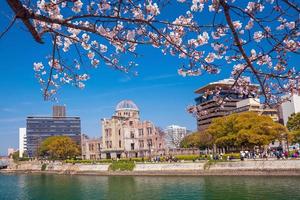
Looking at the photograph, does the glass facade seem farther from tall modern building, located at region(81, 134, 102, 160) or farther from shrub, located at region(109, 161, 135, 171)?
shrub, located at region(109, 161, 135, 171)

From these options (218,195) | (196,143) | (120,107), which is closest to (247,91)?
(218,195)

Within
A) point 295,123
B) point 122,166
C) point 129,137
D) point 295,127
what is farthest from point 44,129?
point 295,123

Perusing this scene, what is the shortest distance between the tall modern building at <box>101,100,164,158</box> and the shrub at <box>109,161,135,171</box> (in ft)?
107

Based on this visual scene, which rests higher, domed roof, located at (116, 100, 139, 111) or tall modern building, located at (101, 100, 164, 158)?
domed roof, located at (116, 100, 139, 111)

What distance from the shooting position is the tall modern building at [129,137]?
102 m

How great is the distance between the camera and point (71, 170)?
77.8 m

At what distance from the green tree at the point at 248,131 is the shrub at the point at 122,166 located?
1544cm

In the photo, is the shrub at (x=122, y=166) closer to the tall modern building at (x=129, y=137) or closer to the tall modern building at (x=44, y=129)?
the tall modern building at (x=129, y=137)

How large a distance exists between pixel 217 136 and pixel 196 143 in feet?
81.1

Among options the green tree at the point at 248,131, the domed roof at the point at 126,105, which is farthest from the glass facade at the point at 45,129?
the green tree at the point at 248,131

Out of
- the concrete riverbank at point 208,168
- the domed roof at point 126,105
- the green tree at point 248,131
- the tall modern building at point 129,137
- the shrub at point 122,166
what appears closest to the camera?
the concrete riverbank at point 208,168

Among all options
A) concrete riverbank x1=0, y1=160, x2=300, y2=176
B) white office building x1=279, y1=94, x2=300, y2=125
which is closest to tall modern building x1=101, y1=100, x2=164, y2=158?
concrete riverbank x1=0, y1=160, x2=300, y2=176

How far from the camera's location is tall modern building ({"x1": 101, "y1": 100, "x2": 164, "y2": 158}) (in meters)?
102

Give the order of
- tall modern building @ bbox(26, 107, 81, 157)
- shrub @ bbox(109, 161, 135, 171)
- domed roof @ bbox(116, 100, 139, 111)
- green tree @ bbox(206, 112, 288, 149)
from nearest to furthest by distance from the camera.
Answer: green tree @ bbox(206, 112, 288, 149), shrub @ bbox(109, 161, 135, 171), domed roof @ bbox(116, 100, 139, 111), tall modern building @ bbox(26, 107, 81, 157)
